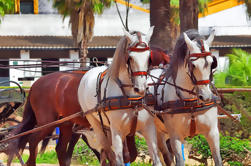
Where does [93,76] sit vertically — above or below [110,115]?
above

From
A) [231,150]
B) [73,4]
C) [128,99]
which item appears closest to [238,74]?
[231,150]

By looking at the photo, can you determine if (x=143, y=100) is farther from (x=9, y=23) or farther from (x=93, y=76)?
(x=9, y=23)

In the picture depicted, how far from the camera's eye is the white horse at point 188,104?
584 cm

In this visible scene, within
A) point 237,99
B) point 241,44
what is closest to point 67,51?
point 241,44

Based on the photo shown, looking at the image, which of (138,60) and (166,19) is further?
(166,19)

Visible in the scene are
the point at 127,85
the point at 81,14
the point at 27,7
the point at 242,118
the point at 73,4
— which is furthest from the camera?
the point at 27,7

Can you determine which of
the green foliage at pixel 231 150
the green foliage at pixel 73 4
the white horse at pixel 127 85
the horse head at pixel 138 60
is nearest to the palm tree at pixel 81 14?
the green foliage at pixel 73 4

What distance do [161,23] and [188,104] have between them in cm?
565

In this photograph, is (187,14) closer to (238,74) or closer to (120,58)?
(238,74)

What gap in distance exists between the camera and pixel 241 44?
27641mm

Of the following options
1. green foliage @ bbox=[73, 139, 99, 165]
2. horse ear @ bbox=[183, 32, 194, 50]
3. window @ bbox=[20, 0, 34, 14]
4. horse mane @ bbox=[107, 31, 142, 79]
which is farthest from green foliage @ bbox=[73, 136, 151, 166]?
window @ bbox=[20, 0, 34, 14]

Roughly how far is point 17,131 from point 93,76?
1995mm

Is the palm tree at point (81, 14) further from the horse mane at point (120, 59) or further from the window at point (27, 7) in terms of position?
the window at point (27, 7)

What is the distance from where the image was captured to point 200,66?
566 cm
